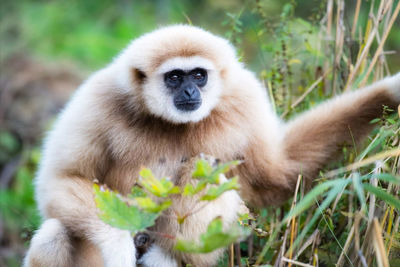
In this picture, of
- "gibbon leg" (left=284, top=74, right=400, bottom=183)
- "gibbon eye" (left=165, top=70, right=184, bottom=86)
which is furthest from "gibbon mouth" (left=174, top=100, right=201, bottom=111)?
"gibbon leg" (left=284, top=74, right=400, bottom=183)

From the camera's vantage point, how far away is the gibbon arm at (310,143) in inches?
161

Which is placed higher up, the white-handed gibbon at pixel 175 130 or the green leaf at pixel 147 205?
the white-handed gibbon at pixel 175 130

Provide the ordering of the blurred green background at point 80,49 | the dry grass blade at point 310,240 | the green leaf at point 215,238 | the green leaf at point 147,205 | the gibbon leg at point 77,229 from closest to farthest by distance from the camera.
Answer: the green leaf at point 215,238, the green leaf at point 147,205, the dry grass blade at point 310,240, the gibbon leg at point 77,229, the blurred green background at point 80,49

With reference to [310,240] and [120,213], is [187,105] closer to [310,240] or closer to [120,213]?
[310,240]

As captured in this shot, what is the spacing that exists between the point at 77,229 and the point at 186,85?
1374 millimetres

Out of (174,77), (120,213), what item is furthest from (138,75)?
(120,213)

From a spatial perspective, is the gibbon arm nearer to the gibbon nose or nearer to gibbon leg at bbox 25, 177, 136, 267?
the gibbon nose

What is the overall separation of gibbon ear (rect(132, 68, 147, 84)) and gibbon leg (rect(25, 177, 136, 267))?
0.87 metres

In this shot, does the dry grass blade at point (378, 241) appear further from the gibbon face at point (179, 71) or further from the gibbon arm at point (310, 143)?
the gibbon face at point (179, 71)

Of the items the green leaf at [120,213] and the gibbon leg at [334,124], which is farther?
the gibbon leg at [334,124]

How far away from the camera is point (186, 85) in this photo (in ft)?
13.7

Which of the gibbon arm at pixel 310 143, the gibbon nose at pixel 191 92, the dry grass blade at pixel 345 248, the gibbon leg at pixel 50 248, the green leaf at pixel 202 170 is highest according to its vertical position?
the gibbon nose at pixel 191 92

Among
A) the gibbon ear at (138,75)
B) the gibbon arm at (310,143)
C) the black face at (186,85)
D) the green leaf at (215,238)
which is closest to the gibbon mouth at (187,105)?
the black face at (186,85)

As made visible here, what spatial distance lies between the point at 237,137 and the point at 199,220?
0.77 m
